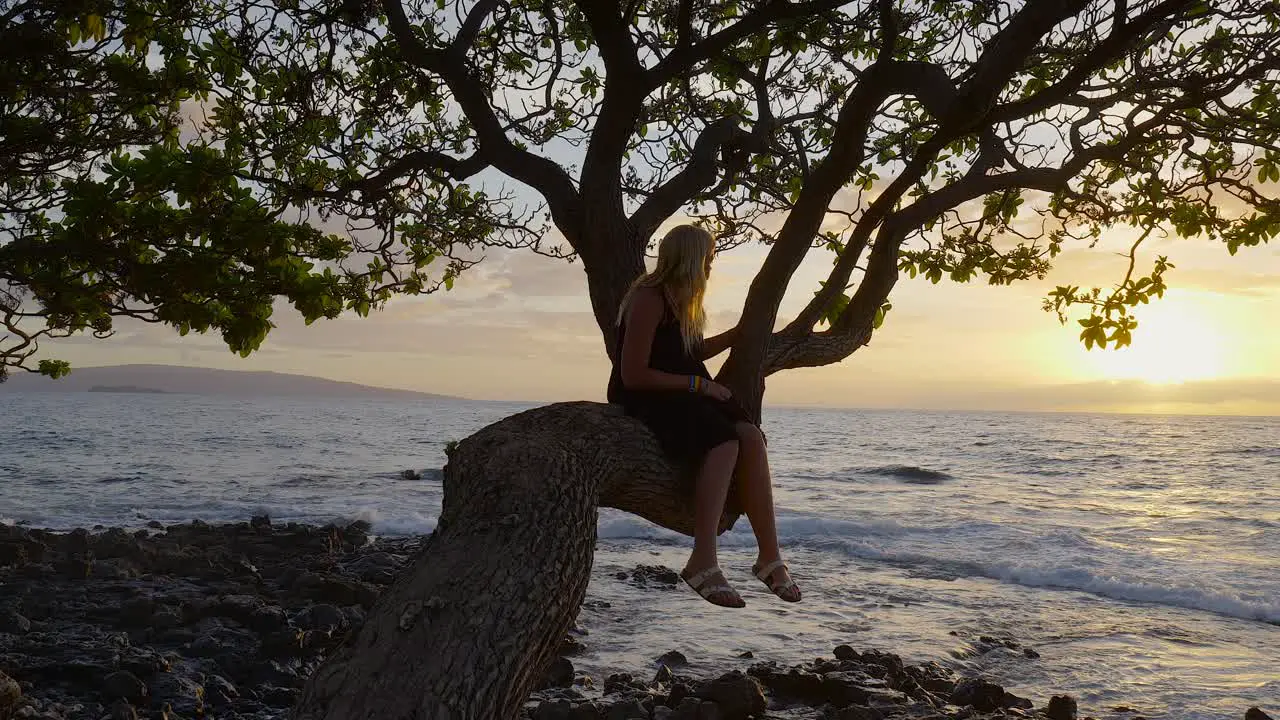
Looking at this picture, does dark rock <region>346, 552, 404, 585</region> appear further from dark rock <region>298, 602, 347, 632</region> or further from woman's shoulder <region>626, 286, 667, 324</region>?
woman's shoulder <region>626, 286, 667, 324</region>

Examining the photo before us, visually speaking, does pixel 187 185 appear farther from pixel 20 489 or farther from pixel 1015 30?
pixel 20 489

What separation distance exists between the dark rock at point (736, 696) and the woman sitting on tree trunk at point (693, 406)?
331 cm

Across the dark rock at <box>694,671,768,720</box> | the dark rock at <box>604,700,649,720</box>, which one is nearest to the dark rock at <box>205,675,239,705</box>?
the dark rock at <box>604,700,649,720</box>

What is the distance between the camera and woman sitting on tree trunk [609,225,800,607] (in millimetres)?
4570

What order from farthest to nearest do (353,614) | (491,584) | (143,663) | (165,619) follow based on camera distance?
(353,614), (165,619), (143,663), (491,584)

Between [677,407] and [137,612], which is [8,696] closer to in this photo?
[137,612]

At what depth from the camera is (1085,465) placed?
40.6 meters

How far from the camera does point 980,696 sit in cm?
859

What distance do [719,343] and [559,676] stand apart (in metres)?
4.44

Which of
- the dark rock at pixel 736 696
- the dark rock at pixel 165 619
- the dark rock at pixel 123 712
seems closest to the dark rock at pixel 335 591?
the dark rock at pixel 165 619

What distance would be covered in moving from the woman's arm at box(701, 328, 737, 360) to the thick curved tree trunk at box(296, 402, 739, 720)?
4.06 ft

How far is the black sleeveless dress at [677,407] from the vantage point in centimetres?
457

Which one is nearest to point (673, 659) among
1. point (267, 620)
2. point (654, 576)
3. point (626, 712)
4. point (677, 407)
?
point (626, 712)

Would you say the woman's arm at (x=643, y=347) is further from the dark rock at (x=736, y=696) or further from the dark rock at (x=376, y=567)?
the dark rock at (x=376, y=567)
